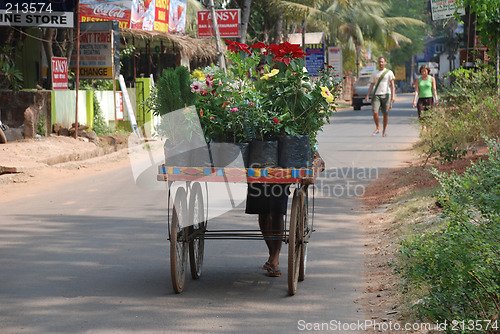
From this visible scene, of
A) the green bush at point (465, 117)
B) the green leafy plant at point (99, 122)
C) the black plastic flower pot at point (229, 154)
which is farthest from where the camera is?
the green leafy plant at point (99, 122)

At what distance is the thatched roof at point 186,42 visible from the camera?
21531mm

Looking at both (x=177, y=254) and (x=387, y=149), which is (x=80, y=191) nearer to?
(x=177, y=254)

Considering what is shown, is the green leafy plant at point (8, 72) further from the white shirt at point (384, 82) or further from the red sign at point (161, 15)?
the white shirt at point (384, 82)

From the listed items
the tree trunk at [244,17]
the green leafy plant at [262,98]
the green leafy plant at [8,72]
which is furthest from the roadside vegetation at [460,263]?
the tree trunk at [244,17]

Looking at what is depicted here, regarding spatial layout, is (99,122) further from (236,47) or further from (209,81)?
(209,81)

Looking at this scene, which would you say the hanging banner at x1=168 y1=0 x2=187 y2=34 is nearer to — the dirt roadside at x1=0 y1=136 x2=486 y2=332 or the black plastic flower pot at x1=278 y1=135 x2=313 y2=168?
the dirt roadside at x1=0 y1=136 x2=486 y2=332

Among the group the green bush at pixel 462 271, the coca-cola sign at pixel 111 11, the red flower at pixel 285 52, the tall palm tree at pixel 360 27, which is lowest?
the green bush at pixel 462 271

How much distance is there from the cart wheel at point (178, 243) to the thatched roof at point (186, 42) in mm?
16276

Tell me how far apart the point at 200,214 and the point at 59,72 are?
12.4 meters

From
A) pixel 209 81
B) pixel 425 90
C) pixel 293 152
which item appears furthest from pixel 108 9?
pixel 293 152

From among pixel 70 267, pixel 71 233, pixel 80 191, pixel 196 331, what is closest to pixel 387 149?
pixel 80 191

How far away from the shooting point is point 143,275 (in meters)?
6.46

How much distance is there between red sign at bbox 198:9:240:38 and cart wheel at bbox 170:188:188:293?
18.7 meters

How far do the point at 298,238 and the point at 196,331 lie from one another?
157cm
